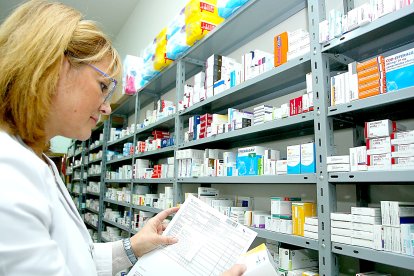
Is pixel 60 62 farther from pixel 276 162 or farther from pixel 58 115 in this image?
pixel 276 162

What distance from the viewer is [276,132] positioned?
1985mm

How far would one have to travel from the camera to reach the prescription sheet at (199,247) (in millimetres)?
1199

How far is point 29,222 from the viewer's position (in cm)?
62

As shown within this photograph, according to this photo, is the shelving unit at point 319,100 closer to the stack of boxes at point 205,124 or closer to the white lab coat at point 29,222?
the stack of boxes at point 205,124

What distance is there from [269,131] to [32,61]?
4.63 feet

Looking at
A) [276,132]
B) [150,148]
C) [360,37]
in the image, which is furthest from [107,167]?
[360,37]

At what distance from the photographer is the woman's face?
2.82 ft

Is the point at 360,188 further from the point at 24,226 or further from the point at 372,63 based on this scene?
the point at 24,226

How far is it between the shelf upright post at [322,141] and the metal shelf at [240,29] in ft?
1.80

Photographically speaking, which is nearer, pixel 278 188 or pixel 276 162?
pixel 276 162

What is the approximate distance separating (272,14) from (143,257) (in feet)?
5.62

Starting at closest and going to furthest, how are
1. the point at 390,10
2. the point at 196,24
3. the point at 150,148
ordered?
the point at 390,10, the point at 196,24, the point at 150,148

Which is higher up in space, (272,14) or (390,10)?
(272,14)

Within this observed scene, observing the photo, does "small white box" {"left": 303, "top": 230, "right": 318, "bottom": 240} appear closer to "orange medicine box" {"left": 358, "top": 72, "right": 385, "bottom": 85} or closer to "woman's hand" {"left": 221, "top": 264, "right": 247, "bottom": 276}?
"woman's hand" {"left": 221, "top": 264, "right": 247, "bottom": 276}
